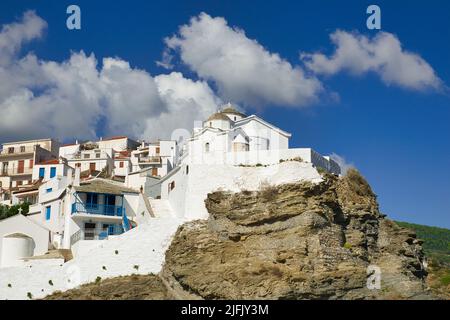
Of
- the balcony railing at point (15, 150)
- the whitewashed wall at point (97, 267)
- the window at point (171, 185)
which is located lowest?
the whitewashed wall at point (97, 267)

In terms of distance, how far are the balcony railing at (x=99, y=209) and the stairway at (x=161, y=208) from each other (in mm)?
2308

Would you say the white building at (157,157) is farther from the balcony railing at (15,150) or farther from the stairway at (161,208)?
the stairway at (161,208)

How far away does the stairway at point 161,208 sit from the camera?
45812 millimetres

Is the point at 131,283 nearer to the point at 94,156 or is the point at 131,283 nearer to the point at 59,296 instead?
the point at 59,296

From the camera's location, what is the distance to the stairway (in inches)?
1804

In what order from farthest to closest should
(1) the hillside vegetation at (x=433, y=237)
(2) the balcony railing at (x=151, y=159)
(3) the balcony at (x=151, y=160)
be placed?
(1) the hillside vegetation at (x=433, y=237) → (2) the balcony railing at (x=151, y=159) → (3) the balcony at (x=151, y=160)

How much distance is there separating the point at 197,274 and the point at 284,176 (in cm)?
791

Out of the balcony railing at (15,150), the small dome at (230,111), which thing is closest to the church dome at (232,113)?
the small dome at (230,111)

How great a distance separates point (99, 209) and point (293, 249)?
52.6ft

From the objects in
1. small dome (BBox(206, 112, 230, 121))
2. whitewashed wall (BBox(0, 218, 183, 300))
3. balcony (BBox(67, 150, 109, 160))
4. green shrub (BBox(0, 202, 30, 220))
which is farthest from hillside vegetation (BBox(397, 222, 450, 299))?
balcony (BBox(67, 150, 109, 160))

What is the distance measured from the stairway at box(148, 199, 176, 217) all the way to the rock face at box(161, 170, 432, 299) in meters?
4.96

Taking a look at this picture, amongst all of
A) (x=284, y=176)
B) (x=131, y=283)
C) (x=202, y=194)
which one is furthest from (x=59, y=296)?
(x=284, y=176)

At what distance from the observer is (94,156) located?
6912 centimetres

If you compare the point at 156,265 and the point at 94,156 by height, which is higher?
the point at 94,156
